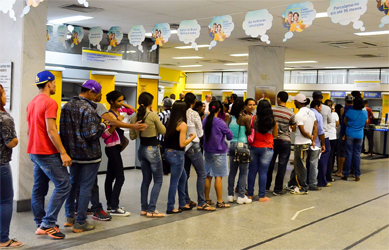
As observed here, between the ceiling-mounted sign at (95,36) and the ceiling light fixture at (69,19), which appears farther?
the ceiling-mounted sign at (95,36)

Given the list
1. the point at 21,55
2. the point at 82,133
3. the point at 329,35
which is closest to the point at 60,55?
the point at 21,55

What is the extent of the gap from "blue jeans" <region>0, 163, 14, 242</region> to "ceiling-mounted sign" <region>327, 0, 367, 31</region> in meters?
4.44

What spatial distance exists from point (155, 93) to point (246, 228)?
6.18 metres

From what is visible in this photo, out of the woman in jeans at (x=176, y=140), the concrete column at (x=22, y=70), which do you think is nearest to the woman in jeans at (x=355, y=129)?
the woman in jeans at (x=176, y=140)

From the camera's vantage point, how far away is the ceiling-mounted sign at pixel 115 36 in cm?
925

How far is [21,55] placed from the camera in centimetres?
515

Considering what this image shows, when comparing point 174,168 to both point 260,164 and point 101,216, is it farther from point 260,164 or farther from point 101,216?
point 260,164

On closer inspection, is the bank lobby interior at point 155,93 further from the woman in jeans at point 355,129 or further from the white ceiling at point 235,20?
the woman in jeans at point 355,129

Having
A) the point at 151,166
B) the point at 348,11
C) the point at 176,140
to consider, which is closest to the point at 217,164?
the point at 176,140

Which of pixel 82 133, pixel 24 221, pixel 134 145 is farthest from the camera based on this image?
pixel 134 145

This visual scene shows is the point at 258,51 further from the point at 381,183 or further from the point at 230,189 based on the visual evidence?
the point at 230,189

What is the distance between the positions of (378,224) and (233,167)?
6.76ft

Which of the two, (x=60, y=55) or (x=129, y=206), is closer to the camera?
(x=129, y=206)

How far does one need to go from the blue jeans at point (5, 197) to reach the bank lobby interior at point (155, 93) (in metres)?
0.31
